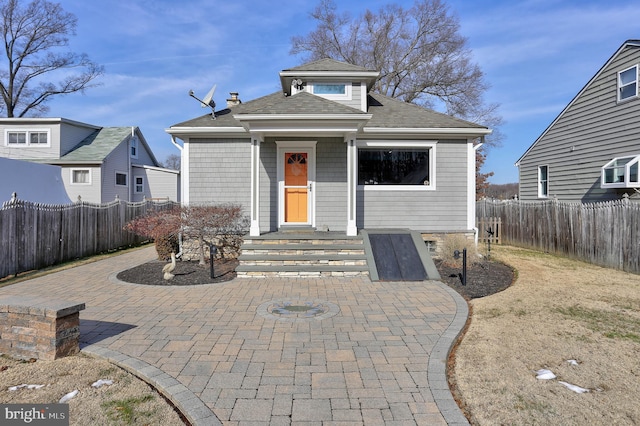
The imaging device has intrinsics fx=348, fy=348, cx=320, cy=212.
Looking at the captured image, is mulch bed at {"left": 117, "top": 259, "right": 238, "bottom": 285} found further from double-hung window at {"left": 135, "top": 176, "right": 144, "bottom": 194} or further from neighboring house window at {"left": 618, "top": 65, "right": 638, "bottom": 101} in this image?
double-hung window at {"left": 135, "top": 176, "right": 144, "bottom": 194}

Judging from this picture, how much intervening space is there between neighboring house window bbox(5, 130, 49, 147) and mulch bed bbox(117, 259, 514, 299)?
1796 cm

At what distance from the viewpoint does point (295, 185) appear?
33.6 feet

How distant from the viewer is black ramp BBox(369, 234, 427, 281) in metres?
7.66

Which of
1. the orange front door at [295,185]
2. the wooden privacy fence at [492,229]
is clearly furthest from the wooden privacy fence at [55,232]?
the wooden privacy fence at [492,229]

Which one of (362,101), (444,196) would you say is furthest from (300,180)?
(444,196)

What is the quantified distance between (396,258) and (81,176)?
21.1m

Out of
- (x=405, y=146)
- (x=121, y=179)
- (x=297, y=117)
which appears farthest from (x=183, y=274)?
(x=121, y=179)

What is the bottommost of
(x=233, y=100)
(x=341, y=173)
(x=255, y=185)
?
(x=255, y=185)

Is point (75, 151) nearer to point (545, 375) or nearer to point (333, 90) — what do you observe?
point (333, 90)

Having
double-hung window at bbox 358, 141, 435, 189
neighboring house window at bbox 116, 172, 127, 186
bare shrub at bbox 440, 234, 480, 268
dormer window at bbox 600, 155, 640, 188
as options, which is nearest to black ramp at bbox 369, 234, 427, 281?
bare shrub at bbox 440, 234, 480, 268

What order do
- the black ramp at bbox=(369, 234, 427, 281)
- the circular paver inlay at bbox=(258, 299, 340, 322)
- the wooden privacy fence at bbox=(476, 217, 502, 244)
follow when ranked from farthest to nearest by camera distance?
the wooden privacy fence at bbox=(476, 217, 502, 244)
the black ramp at bbox=(369, 234, 427, 281)
the circular paver inlay at bbox=(258, 299, 340, 322)

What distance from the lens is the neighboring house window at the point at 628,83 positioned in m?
11.7

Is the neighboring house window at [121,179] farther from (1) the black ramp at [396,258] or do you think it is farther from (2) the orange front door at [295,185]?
(1) the black ramp at [396,258]

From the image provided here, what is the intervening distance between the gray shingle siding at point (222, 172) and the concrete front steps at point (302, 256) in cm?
191
